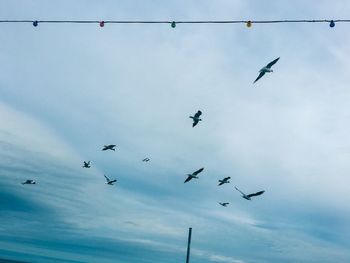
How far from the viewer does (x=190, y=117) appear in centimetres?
2664

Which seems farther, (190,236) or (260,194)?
(190,236)

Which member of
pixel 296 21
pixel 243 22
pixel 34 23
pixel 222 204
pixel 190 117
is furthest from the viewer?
pixel 222 204

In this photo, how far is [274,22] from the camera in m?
10.7

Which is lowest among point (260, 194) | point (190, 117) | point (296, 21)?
point (296, 21)

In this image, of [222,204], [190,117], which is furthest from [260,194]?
A: [190,117]

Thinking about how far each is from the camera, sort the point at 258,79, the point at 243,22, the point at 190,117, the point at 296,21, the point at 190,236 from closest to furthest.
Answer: the point at 296,21
the point at 243,22
the point at 258,79
the point at 190,117
the point at 190,236

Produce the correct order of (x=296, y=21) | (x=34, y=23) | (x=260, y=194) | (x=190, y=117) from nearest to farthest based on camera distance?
(x=296, y=21) → (x=34, y=23) → (x=190, y=117) → (x=260, y=194)

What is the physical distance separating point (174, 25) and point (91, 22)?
2.47 m

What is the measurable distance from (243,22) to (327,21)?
225cm

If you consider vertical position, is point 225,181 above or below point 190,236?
above

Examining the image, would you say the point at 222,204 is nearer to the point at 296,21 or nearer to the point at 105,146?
the point at 105,146

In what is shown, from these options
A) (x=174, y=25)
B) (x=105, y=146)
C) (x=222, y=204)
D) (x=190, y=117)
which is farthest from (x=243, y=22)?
(x=222, y=204)

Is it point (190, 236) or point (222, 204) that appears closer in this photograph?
point (190, 236)

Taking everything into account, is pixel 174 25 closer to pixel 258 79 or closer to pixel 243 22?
pixel 243 22
